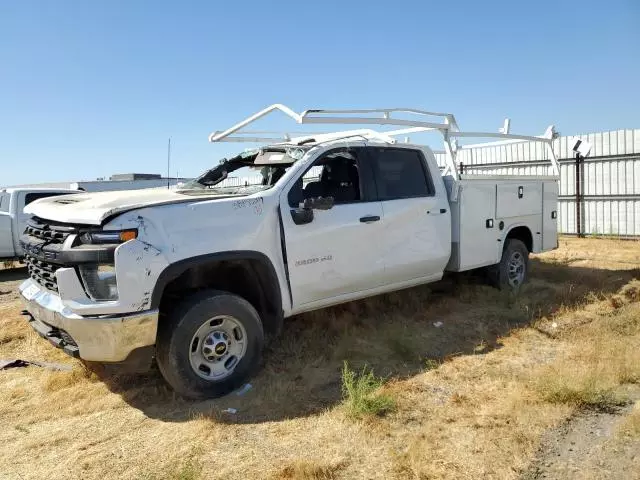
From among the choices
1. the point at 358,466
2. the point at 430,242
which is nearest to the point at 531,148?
the point at 430,242

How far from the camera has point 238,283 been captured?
14.5 feet

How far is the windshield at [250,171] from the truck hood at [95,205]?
0.78 meters

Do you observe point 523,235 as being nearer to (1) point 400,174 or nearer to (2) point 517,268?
(2) point 517,268

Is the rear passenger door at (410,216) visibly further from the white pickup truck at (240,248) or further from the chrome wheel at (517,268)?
the chrome wheel at (517,268)

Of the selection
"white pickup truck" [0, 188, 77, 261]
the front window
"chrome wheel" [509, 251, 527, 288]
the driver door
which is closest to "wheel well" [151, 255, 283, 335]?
the driver door

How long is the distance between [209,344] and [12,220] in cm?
804

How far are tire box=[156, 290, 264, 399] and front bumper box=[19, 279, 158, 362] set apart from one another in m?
0.18

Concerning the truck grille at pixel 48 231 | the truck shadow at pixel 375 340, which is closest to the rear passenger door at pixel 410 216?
the truck shadow at pixel 375 340

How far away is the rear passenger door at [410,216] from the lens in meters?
5.19

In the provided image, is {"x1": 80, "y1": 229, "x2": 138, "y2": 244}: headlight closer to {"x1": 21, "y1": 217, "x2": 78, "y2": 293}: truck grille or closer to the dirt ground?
{"x1": 21, "y1": 217, "x2": 78, "y2": 293}: truck grille

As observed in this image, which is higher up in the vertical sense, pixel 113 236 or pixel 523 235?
pixel 113 236

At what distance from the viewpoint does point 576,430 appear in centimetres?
325

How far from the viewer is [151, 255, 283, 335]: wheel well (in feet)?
13.2

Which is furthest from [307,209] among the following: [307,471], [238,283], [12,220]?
[12,220]
